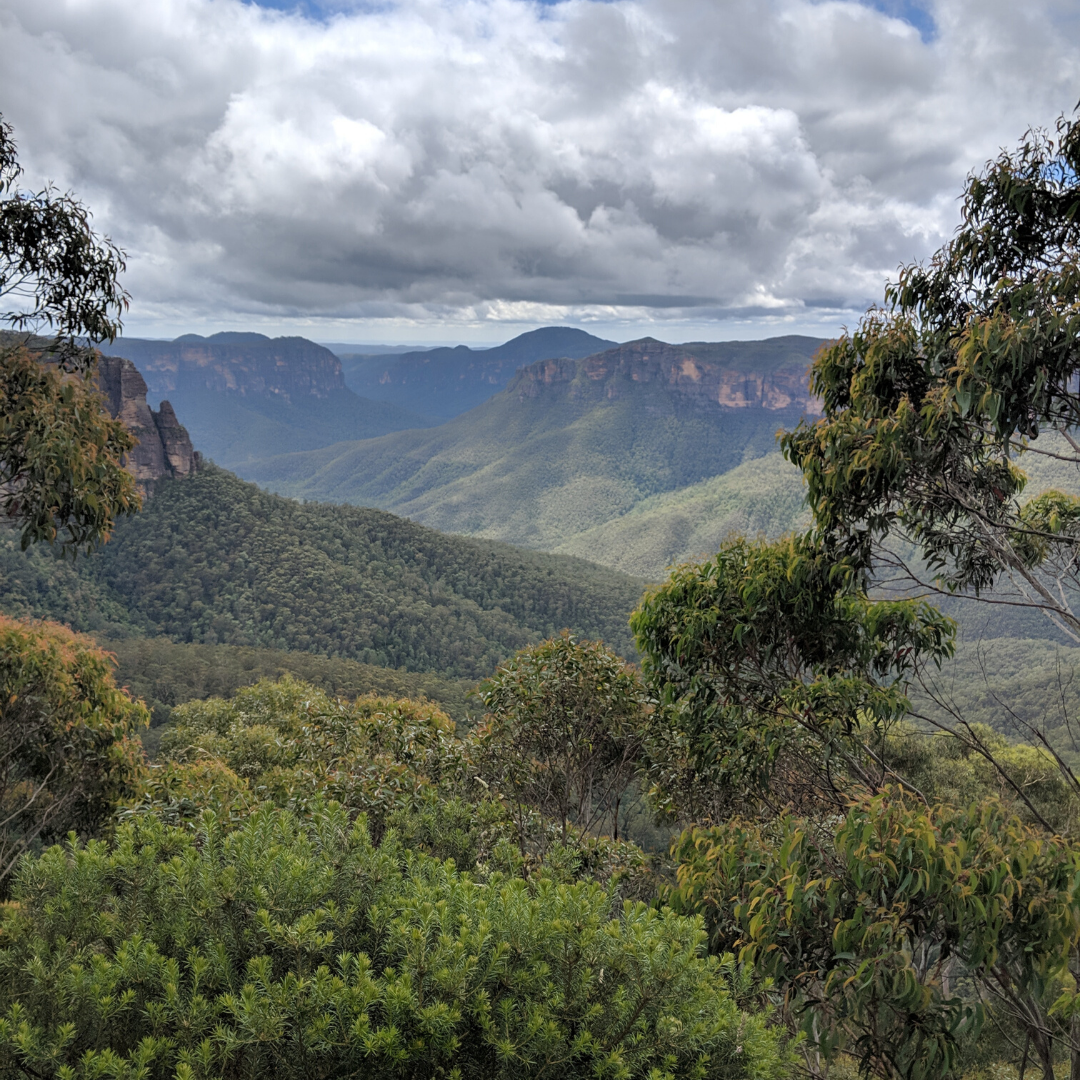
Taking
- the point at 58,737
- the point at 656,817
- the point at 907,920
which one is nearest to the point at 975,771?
the point at 656,817

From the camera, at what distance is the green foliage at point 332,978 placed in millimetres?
2393

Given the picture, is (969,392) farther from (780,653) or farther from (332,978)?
(332,978)

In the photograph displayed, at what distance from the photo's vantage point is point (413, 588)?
67875mm

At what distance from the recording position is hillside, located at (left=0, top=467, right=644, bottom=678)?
57281 mm

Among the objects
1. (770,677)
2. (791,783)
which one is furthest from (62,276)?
(791,783)

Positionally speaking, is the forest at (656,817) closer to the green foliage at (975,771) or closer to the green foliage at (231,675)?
the green foliage at (975,771)

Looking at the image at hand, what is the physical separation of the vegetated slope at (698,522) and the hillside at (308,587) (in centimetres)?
4342

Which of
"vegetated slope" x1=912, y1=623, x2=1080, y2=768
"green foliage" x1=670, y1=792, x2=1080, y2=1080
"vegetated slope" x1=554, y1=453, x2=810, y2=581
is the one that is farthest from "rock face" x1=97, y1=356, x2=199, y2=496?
"green foliage" x1=670, y1=792, x2=1080, y2=1080

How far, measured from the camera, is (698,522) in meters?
131

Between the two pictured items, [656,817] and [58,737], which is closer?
[58,737]

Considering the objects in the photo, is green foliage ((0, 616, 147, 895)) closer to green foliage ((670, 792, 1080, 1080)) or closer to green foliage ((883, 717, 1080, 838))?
green foliage ((670, 792, 1080, 1080))

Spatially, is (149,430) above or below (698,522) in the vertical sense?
above

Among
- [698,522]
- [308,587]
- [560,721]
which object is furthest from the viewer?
[698,522]

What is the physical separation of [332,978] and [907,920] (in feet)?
9.17
